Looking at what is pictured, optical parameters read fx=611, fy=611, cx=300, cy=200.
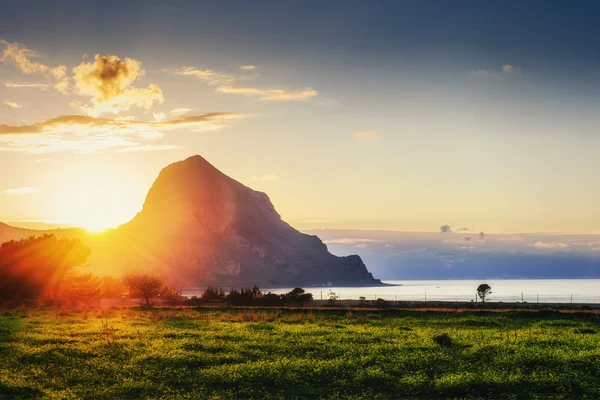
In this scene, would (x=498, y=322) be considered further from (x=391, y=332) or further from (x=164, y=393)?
(x=164, y=393)

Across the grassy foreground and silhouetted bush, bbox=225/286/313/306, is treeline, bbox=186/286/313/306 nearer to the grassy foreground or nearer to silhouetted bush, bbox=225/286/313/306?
silhouetted bush, bbox=225/286/313/306

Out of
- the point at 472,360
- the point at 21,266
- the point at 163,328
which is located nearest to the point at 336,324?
the point at 163,328

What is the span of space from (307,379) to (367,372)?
10.4 feet

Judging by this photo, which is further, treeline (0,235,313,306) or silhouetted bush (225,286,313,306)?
silhouetted bush (225,286,313,306)

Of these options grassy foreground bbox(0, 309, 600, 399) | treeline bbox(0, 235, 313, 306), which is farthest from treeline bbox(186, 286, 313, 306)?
grassy foreground bbox(0, 309, 600, 399)

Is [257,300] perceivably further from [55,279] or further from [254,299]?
[55,279]

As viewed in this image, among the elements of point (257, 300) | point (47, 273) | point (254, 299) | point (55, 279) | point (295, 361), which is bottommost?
point (257, 300)

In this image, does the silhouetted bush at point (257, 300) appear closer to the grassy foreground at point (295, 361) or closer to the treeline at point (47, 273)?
the treeline at point (47, 273)

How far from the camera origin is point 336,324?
2212 inches

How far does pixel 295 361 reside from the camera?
34.3 meters

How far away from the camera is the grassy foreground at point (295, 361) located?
28.2 meters

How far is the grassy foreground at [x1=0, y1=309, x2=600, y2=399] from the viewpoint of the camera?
28188 millimetres

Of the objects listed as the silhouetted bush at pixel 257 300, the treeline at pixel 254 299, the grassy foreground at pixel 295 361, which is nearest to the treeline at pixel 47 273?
the treeline at pixel 254 299

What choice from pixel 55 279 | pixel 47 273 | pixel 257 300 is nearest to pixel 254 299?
pixel 257 300
